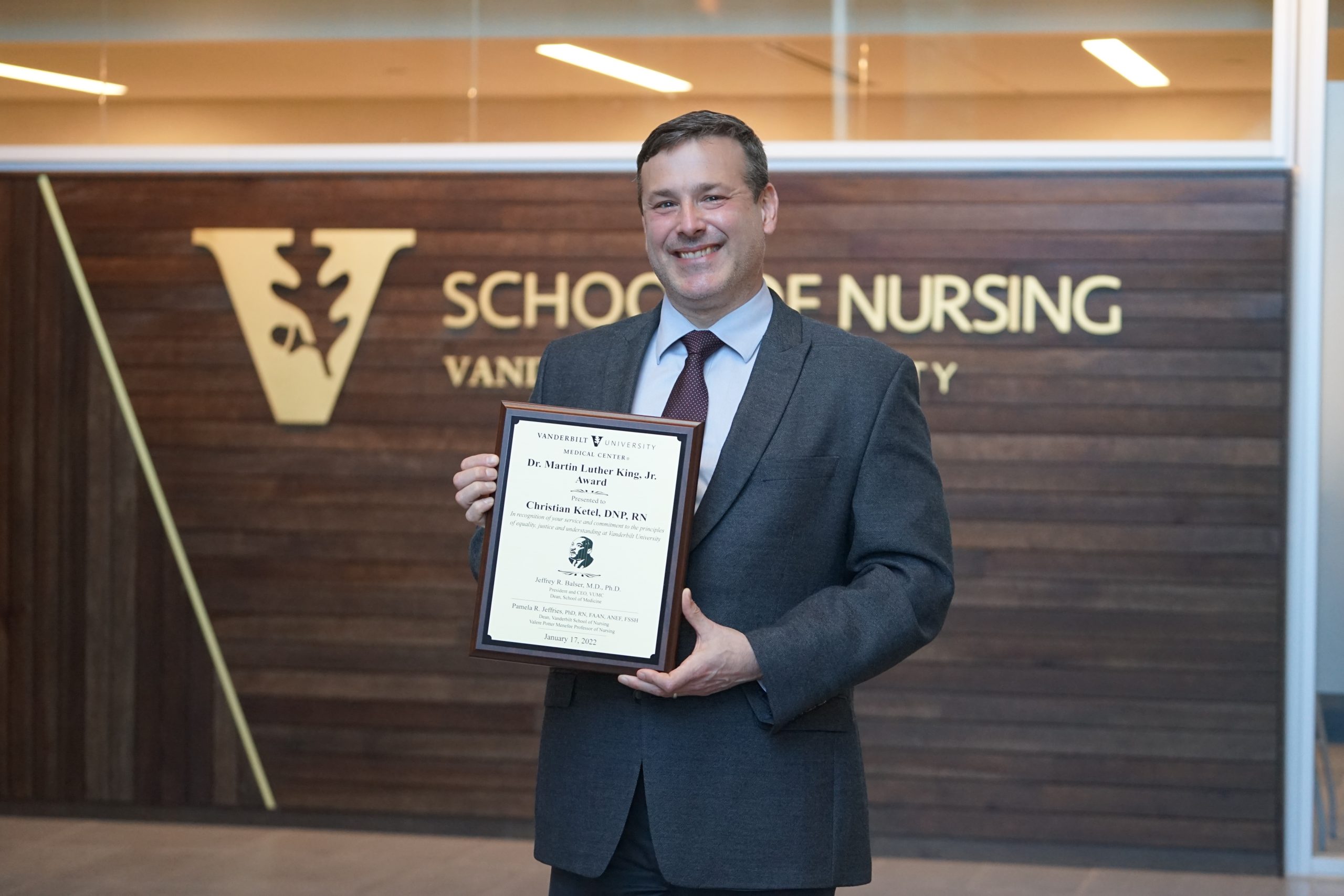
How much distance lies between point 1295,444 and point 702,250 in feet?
11.6

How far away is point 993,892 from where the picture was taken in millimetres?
4676

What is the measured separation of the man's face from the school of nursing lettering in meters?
0.24

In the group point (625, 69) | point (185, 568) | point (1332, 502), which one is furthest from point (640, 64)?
point (1332, 502)

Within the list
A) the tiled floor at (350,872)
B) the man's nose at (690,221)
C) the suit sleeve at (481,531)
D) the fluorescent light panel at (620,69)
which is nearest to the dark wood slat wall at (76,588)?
the tiled floor at (350,872)

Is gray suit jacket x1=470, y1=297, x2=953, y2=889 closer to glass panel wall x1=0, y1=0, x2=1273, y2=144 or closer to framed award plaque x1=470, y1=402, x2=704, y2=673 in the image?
framed award plaque x1=470, y1=402, x2=704, y2=673

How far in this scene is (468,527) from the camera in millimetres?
5301

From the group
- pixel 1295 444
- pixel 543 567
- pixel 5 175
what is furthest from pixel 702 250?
pixel 5 175

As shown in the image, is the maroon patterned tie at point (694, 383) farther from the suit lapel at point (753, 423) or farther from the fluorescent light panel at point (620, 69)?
the fluorescent light panel at point (620, 69)

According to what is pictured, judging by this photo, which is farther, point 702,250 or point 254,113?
point 254,113

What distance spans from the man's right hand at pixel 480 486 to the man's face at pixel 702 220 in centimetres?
34

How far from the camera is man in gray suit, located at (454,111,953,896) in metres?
1.91

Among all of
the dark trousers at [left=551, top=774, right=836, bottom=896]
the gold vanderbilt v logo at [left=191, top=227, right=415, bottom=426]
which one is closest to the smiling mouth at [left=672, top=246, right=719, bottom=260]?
the dark trousers at [left=551, top=774, right=836, bottom=896]

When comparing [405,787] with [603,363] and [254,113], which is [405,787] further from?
[603,363]

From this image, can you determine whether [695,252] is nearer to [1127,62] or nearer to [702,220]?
[702,220]
